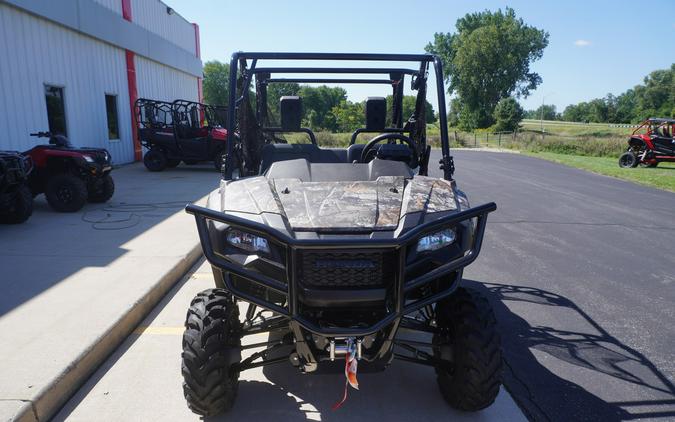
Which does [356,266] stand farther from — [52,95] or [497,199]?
[52,95]

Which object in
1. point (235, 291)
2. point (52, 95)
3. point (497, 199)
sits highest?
point (52, 95)

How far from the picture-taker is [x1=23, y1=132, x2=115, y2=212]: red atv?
288 inches

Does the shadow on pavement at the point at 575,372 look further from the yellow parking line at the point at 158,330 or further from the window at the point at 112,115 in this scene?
the window at the point at 112,115

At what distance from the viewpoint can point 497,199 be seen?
33.2 ft

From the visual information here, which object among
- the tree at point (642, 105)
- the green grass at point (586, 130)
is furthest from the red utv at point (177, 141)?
the tree at point (642, 105)

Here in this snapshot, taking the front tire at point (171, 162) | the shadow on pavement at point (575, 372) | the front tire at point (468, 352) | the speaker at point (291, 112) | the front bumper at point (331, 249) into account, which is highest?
the speaker at point (291, 112)

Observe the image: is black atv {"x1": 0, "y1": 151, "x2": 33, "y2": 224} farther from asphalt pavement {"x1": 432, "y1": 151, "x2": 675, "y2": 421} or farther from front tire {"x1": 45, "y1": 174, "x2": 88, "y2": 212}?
asphalt pavement {"x1": 432, "y1": 151, "x2": 675, "y2": 421}

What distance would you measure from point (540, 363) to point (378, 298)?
5.51 ft

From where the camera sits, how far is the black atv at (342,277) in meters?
2.16

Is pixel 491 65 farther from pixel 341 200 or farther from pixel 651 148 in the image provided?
pixel 341 200

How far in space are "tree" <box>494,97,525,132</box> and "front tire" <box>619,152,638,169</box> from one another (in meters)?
38.4

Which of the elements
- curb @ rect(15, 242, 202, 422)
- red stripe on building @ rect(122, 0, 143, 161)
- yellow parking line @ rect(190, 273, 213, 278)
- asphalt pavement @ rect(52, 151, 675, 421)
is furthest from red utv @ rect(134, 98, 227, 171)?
curb @ rect(15, 242, 202, 422)

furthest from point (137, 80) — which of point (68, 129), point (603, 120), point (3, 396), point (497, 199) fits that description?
point (603, 120)

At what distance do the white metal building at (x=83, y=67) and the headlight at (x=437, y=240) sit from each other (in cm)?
976
